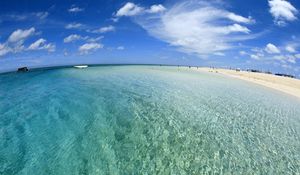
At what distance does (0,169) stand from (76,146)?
283 cm

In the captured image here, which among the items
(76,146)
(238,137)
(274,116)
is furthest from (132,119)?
(274,116)

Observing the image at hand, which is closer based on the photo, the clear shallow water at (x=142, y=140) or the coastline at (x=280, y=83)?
the clear shallow water at (x=142, y=140)

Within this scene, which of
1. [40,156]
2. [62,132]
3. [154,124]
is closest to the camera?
[40,156]

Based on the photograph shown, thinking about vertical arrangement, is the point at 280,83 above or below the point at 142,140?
above

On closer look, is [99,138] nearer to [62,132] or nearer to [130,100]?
[62,132]

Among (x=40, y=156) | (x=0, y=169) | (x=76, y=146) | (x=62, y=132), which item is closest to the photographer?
(x=0, y=169)

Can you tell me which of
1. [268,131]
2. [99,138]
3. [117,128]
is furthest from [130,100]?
[268,131]

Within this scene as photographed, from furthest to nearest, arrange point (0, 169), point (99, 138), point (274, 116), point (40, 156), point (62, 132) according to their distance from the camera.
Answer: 1. point (274, 116)
2. point (62, 132)
3. point (99, 138)
4. point (40, 156)
5. point (0, 169)

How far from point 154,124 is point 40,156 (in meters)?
6.19

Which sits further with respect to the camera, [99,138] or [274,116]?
[274,116]

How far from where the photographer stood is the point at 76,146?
10320 millimetres

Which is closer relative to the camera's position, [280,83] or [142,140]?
[142,140]

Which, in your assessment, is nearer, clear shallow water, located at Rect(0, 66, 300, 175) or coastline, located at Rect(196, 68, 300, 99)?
clear shallow water, located at Rect(0, 66, 300, 175)

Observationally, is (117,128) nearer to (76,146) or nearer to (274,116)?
(76,146)
